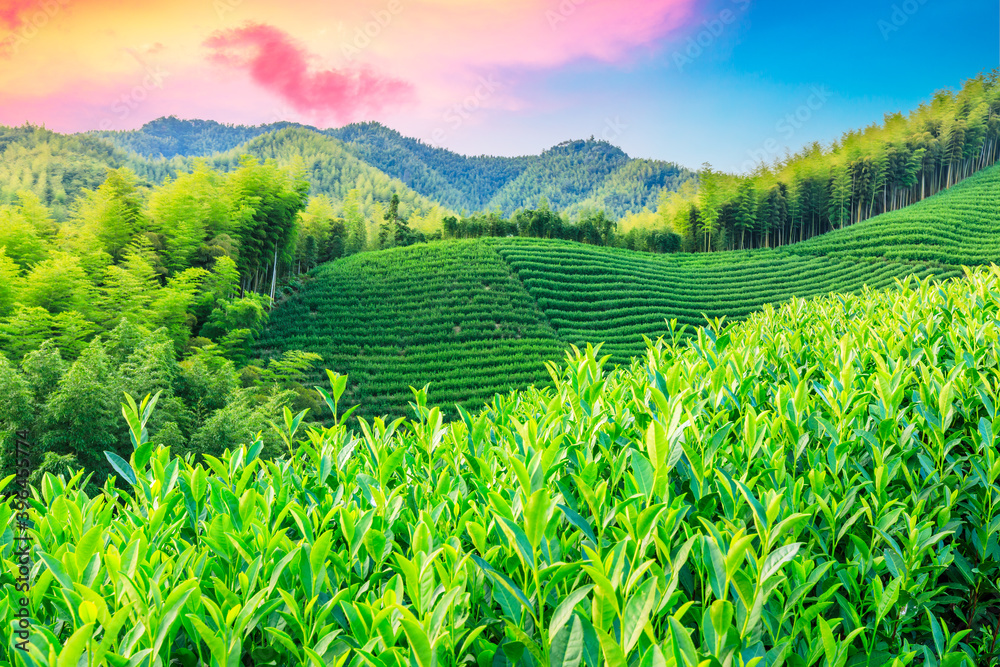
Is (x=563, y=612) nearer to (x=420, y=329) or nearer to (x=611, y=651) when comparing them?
(x=611, y=651)

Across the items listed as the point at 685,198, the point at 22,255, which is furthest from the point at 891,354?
the point at 685,198

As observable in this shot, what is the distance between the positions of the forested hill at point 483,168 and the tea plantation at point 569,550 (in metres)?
115

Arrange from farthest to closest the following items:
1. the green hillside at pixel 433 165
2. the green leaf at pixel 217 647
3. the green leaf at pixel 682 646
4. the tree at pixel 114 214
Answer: the green hillside at pixel 433 165 < the tree at pixel 114 214 < the green leaf at pixel 217 647 < the green leaf at pixel 682 646

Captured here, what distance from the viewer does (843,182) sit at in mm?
49188

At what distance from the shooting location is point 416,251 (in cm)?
3500

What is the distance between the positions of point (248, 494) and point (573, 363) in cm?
141

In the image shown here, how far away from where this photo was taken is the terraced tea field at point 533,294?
20.6m

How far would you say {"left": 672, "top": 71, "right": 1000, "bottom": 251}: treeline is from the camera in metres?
49.6

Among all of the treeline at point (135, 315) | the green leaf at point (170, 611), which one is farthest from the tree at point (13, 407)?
the green leaf at point (170, 611)

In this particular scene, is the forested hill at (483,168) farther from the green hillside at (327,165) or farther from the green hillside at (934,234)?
the green hillside at (934,234)

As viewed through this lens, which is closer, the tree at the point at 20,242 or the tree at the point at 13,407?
the tree at the point at 13,407

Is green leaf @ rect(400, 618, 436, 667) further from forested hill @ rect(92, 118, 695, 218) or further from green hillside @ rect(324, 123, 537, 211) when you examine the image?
green hillside @ rect(324, 123, 537, 211)

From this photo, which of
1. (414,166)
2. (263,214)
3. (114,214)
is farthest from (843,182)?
(414,166)

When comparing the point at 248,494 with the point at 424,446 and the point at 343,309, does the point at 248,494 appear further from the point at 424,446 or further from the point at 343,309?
the point at 343,309
